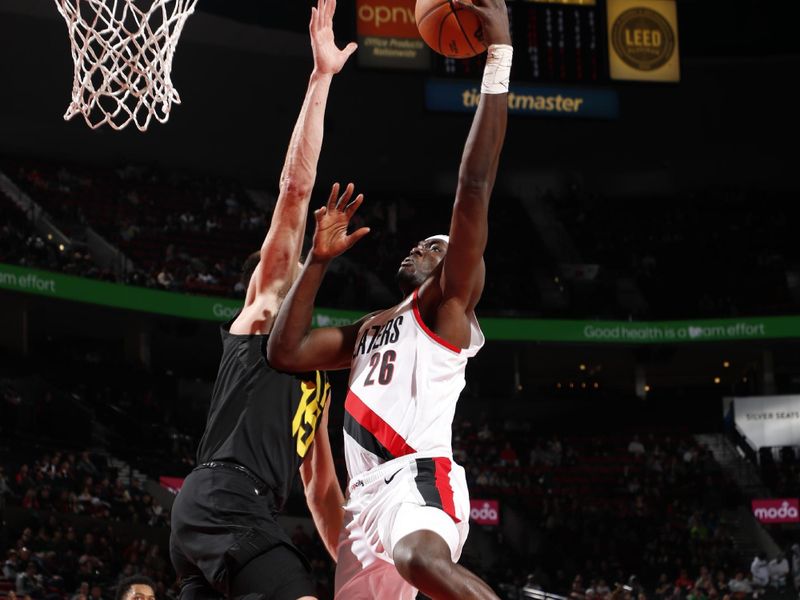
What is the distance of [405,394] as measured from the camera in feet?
12.9

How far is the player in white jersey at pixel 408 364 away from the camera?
3.82m

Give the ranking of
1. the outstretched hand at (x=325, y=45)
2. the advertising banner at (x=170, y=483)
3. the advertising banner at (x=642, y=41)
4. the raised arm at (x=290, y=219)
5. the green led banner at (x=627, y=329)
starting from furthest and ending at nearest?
1. the green led banner at (x=627, y=329)
2. the advertising banner at (x=642, y=41)
3. the advertising banner at (x=170, y=483)
4. the outstretched hand at (x=325, y=45)
5. the raised arm at (x=290, y=219)

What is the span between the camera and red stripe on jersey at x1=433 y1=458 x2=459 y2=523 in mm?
3727

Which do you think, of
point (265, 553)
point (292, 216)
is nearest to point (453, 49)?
point (292, 216)

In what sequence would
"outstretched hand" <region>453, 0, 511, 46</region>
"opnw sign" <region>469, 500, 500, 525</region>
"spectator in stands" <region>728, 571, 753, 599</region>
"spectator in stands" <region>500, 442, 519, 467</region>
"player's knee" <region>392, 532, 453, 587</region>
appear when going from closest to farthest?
"player's knee" <region>392, 532, 453, 587</region>
"outstretched hand" <region>453, 0, 511, 46</region>
"spectator in stands" <region>728, 571, 753, 599</region>
"opnw sign" <region>469, 500, 500, 525</region>
"spectator in stands" <region>500, 442, 519, 467</region>

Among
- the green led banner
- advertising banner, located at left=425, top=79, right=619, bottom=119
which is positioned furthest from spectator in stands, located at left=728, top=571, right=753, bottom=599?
advertising banner, located at left=425, top=79, right=619, bottom=119

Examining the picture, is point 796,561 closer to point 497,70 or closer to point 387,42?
point 387,42

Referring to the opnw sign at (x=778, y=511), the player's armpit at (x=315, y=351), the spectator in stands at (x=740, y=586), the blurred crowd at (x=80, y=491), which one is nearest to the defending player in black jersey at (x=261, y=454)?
the player's armpit at (x=315, y=351)

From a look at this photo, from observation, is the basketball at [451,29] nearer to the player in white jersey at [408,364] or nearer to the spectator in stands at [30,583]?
the player in white jersey at [408,364]

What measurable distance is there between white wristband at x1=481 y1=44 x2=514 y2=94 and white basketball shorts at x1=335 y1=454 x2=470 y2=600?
50.8 inches

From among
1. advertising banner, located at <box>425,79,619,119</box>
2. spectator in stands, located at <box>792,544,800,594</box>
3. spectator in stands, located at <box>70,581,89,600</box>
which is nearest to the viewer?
spectator in stands, located at <box>70,581,89,600</box>

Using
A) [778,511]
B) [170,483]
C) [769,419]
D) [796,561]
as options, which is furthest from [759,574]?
[170,483]

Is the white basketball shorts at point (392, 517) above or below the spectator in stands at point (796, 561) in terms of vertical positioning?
above

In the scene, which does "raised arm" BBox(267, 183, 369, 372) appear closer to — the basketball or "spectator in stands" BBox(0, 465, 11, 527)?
the basketball
